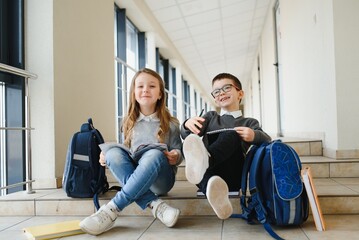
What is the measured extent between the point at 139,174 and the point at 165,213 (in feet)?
0.78

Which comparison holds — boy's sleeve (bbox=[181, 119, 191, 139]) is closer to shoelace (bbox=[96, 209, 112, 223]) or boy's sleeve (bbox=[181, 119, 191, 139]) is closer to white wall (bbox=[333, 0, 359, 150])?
shoelace (bbox=[96, 209, 112, 223])

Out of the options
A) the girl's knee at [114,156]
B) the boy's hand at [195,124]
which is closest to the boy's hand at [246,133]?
the boy's hand at [195,124]

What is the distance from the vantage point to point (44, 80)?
235cm

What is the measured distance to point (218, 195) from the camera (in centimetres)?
141

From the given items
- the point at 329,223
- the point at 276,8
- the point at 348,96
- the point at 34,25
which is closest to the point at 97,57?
the point at 34,25

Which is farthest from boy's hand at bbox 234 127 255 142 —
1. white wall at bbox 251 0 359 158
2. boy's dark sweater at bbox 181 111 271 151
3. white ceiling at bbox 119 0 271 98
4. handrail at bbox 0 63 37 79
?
white ceiling at bbox 119 0 271 98

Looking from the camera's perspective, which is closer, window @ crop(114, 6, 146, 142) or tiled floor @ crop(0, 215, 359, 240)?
tiled floor @ crop(0, 215, 359, 240)

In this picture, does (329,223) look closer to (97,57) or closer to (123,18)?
(97,57)

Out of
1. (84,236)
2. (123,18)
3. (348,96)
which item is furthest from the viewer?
(123,18)

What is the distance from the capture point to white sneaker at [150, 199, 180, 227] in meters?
1.59

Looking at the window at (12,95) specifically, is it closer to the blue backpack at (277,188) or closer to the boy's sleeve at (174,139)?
the boy's sleeve at (174,139)

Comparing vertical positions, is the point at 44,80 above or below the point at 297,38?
below

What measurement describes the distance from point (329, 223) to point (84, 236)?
120 cm

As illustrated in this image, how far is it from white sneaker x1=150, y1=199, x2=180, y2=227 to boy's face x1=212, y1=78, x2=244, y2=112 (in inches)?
25.7
